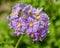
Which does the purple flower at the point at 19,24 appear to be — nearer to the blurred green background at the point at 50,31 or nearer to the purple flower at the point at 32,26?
the purple flower at the point at 32,26

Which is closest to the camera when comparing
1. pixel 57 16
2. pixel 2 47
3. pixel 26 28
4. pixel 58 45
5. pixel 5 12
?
pixel 26 28

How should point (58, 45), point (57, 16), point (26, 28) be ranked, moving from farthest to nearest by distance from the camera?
point (57, 16), point (58, 45), point (26, 28)

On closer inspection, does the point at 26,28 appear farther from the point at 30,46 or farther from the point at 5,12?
the point at 5,12

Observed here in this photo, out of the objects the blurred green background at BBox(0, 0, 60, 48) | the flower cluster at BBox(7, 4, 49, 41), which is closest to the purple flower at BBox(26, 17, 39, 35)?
the flower cluster at BBox(7, 4, 49, 41)

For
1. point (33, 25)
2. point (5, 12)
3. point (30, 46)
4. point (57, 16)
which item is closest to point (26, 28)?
point (33, 25)

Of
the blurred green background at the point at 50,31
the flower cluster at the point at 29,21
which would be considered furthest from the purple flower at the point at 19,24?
the blurred green background at the point at 50,31

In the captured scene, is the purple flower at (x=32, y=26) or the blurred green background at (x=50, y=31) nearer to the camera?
the purple flower at (x=32, y=26)

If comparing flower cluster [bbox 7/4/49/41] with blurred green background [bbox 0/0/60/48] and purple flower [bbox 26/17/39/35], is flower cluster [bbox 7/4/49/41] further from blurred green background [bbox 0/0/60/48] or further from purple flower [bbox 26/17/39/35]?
blurred green background [bbox 0/0/60/48]

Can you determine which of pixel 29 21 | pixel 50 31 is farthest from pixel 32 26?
pixel 50 31
